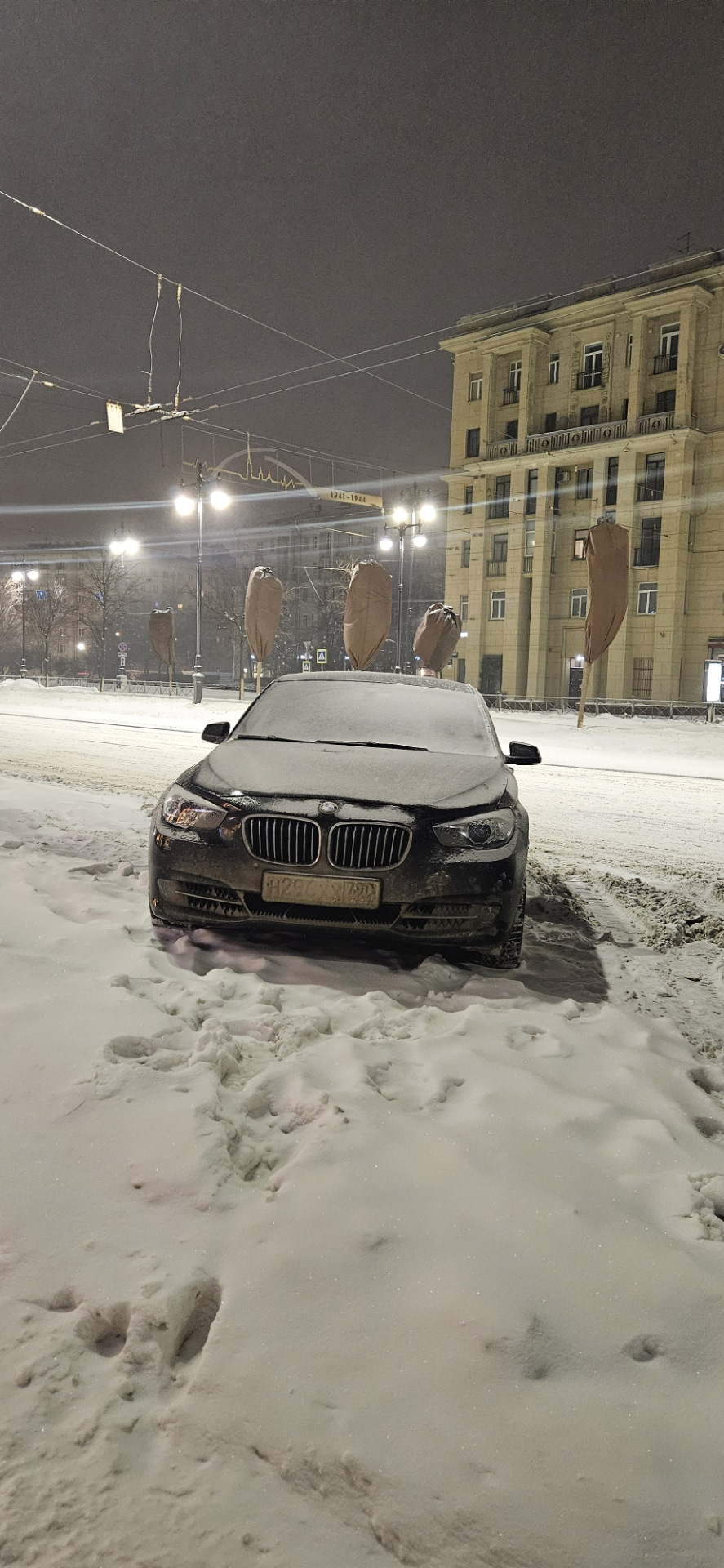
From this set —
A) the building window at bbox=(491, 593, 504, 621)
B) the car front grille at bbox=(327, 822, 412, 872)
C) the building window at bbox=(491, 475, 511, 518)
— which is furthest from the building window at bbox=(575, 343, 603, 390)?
the car front grille at bbox=(327, 822, 412, 872)

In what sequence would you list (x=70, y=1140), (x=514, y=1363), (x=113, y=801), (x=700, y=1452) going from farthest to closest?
(x=113, y=801)
(x=70, y=1140)
(x=514, y=1363)
(x=700, y=1452)

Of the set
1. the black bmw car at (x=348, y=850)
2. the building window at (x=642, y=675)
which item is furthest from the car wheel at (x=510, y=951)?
the building window at (x=642, y=675)

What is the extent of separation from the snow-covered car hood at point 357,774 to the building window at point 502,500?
160 feet

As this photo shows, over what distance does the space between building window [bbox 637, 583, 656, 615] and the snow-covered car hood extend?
43973mm

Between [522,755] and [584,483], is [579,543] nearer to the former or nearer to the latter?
[584,483]

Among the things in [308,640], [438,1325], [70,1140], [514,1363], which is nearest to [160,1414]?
[438,1325]

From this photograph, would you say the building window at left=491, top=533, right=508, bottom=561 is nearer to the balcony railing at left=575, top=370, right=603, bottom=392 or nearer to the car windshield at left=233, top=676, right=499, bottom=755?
the balcony railing at left=575, top=370, right=603, bottom=392

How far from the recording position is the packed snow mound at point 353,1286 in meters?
1.61

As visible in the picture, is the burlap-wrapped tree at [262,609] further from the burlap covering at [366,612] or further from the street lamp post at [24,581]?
the street lamp post at [24,581]

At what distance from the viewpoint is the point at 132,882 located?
5781 mm

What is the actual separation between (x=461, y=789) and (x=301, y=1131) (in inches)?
79.5

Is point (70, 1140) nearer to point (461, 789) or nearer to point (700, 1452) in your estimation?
point (700, 1452)

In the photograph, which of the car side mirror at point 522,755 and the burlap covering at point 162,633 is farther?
the burlap covering at point 162,633

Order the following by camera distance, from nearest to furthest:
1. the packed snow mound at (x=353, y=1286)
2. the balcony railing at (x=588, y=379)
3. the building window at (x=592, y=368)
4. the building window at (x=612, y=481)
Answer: the packed snow mound at (x=353, y=1286), the building window at (x=612, y=481), the building window at (x=592, y=368), the balcony railing at (x=588, y=379)
